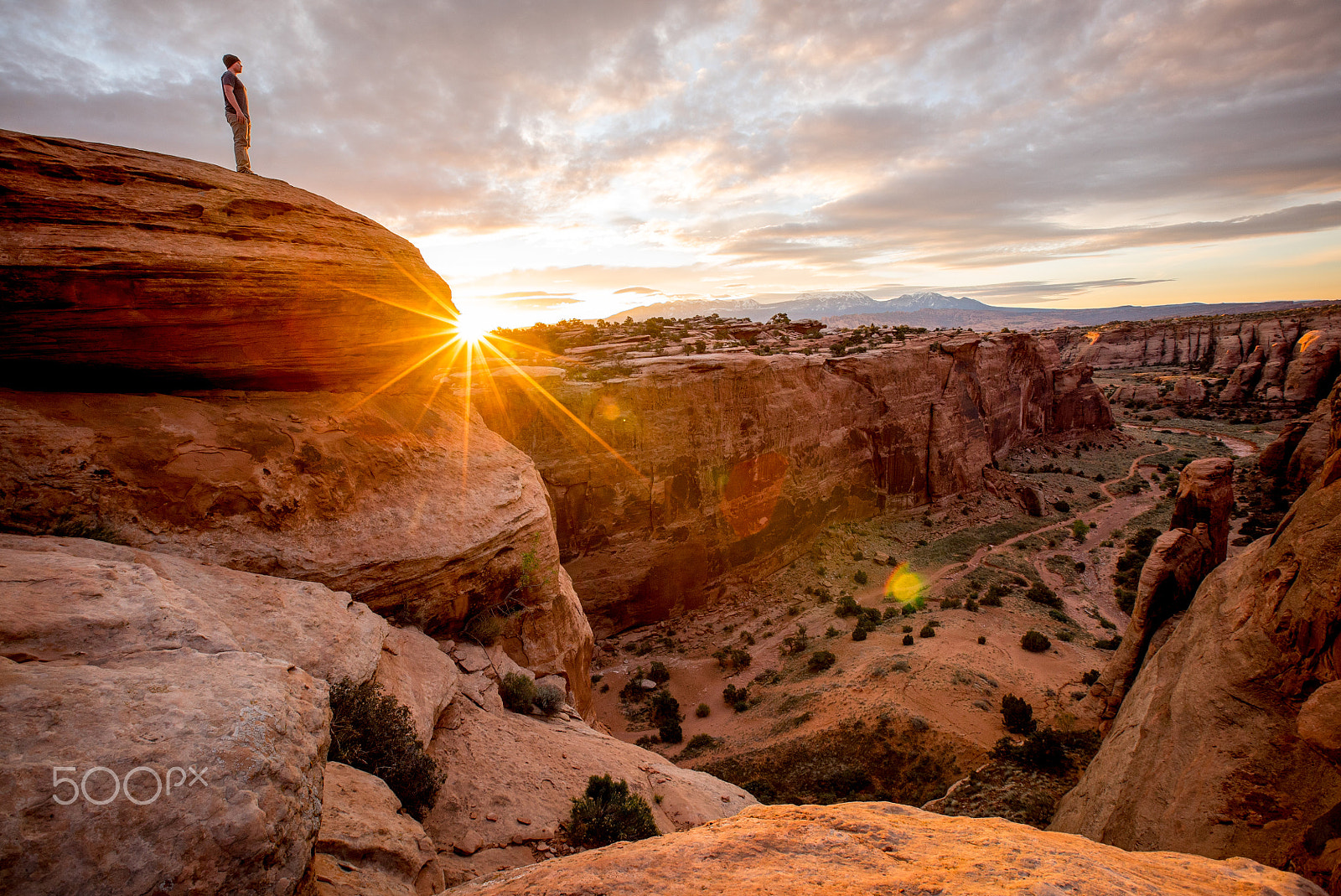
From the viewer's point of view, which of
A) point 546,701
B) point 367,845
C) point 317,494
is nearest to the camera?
point 367,845

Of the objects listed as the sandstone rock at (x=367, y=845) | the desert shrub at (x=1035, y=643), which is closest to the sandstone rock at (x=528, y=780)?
the sandstone rock at (x=367, y=845)

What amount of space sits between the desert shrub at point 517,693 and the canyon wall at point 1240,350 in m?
78.8

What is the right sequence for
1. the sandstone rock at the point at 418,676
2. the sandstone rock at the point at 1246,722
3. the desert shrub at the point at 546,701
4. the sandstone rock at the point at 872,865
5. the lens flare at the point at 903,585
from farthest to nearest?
1. the lens flare at the point at 903,585
2. the desert shrub at the point at 546,701
3. the sandstone rock at the point at 418,676
4. the sandstone rock at the point at 1246,722
5. the sandstone rock at the point at 872,865

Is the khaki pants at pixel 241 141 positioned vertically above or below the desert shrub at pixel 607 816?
above

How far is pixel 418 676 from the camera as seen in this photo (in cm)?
1056

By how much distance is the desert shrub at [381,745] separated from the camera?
25.2 ft

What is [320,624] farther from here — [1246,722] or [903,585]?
[903,585]

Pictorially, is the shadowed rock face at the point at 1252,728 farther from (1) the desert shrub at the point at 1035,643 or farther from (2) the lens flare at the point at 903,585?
(2) the lens flare at the point at 903,585

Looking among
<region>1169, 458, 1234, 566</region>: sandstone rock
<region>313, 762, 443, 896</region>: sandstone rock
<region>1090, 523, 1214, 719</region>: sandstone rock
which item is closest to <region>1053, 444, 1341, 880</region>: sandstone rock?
<region>1090, 523, 1214, 719</region>: sandstone rock

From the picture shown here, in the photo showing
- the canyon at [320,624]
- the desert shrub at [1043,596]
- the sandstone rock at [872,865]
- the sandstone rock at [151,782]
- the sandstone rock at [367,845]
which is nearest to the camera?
the sandstone rock at [151,782]

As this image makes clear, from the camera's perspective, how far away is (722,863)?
5.04 meters

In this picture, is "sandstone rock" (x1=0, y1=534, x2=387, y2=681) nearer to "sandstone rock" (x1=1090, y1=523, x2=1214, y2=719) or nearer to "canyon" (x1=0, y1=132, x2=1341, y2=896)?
"canyon" (x1=0, y1=132, x2=1341, y2=896)

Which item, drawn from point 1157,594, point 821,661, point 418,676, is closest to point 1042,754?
point 1157,594

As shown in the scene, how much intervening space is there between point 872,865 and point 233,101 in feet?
58.7
